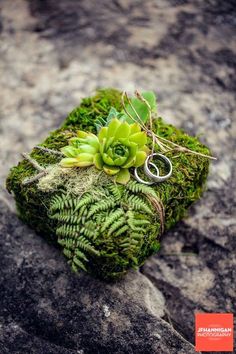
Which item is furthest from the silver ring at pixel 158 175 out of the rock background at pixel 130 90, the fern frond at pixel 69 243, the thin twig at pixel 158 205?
the rock background at pixel 130 90

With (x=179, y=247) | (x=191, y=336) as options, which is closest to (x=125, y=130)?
(x=179, y=247)

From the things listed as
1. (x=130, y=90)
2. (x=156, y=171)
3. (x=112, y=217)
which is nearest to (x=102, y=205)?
(x=112, y=217)

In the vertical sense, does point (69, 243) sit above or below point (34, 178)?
below

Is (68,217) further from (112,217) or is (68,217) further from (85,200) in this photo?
(112,217)

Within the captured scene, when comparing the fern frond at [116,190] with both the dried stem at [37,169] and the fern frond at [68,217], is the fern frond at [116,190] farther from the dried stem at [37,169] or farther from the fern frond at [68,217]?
the dried stem at [37,169]

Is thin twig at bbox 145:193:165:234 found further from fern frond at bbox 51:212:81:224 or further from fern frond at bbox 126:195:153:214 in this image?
fern frond at bbox 51:212:81:224

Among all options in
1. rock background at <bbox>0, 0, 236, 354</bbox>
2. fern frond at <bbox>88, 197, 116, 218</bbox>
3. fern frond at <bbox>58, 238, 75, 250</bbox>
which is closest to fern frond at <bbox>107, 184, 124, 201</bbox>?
fern frond at <bbox>88, 197, 116, 218</bbox>

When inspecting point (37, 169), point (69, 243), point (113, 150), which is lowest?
point (69, 243)
